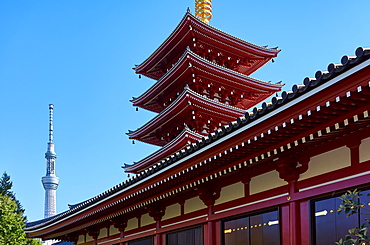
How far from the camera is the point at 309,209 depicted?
986cm

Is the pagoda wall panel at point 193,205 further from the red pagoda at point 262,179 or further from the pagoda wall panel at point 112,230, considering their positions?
the pagoda wall panel at point 112,230

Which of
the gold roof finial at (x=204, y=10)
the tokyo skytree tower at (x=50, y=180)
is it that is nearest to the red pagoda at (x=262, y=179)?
the gold roof finial at (x=204, y=10)

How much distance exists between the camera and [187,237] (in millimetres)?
14297

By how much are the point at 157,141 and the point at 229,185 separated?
14386 mm

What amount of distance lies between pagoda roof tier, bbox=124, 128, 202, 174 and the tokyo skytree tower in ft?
347

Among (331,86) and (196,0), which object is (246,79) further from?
(331,86)

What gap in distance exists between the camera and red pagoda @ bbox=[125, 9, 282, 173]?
72.2 ft

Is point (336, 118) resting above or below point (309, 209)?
above

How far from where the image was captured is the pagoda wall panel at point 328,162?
361 inches

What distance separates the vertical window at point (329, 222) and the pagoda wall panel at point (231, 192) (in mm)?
2548

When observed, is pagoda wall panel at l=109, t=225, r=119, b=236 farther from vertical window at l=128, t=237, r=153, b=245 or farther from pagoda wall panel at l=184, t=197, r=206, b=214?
pagoda wall panel at l=184, t=197, r=206, b=214

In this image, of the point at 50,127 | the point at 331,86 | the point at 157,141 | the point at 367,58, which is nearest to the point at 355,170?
the point at 331,86

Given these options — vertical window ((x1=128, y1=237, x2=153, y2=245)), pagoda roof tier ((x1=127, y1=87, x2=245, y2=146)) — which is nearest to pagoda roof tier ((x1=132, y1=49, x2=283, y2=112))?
pagoda roof tier ((x1=127, y1=87, x2=245, y2=146))

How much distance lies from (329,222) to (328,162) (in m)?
1.12
